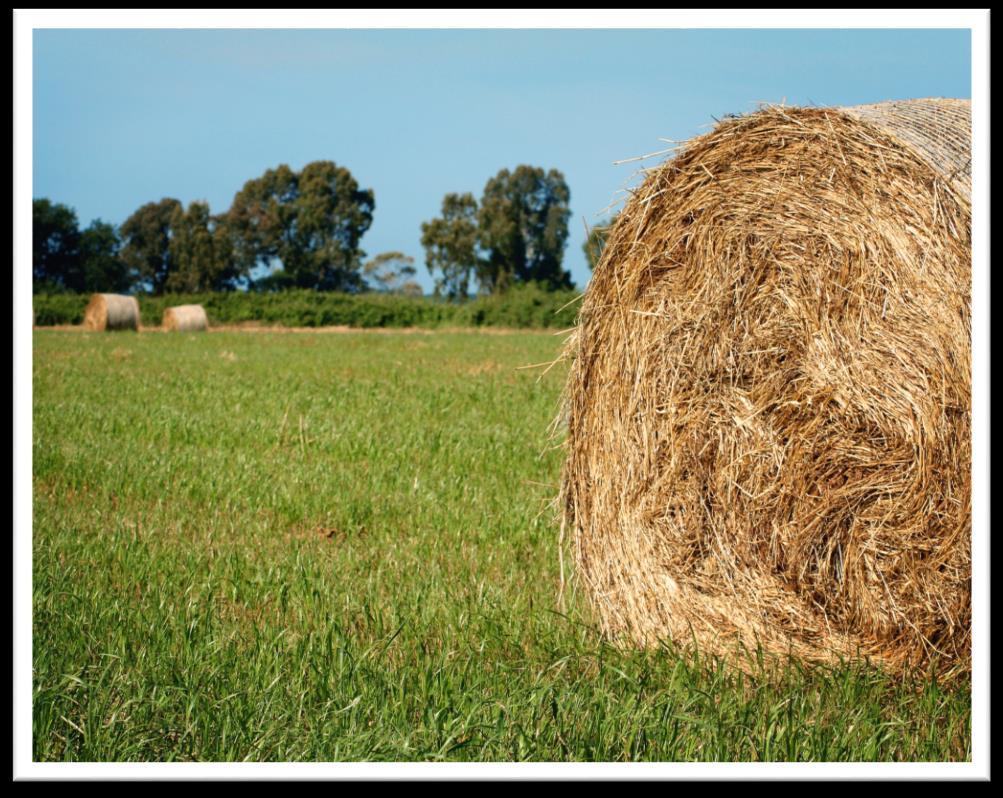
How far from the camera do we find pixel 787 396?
415cm

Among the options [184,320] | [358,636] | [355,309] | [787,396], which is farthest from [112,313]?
[787,396]

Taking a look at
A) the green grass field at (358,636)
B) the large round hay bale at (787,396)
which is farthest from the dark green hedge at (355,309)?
the large round hay bale at (787,396)

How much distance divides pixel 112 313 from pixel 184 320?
2753mm

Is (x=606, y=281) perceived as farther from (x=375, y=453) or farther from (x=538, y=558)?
(x=375, y=453)

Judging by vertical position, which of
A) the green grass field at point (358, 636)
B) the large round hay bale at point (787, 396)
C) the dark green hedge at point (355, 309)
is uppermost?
the dark green hedge at point (355, 309)

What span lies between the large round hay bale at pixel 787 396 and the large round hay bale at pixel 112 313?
31.0m

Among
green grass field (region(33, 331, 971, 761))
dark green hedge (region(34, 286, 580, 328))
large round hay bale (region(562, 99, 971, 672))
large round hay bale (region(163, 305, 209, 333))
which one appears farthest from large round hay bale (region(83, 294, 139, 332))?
large round hay bale (region(562, 99, 971, 672))

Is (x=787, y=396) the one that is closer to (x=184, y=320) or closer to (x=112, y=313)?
(x=112, y=313)

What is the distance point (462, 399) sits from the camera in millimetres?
12484

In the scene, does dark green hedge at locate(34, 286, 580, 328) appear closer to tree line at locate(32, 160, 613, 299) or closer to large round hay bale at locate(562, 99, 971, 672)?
tree line at locate(32, 160, 613, 299)

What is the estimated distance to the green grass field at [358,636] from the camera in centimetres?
330

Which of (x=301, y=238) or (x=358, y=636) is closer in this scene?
(x=358, y=636)

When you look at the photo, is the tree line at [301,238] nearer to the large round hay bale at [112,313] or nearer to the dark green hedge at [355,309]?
the dark green hedge at [355,309]
